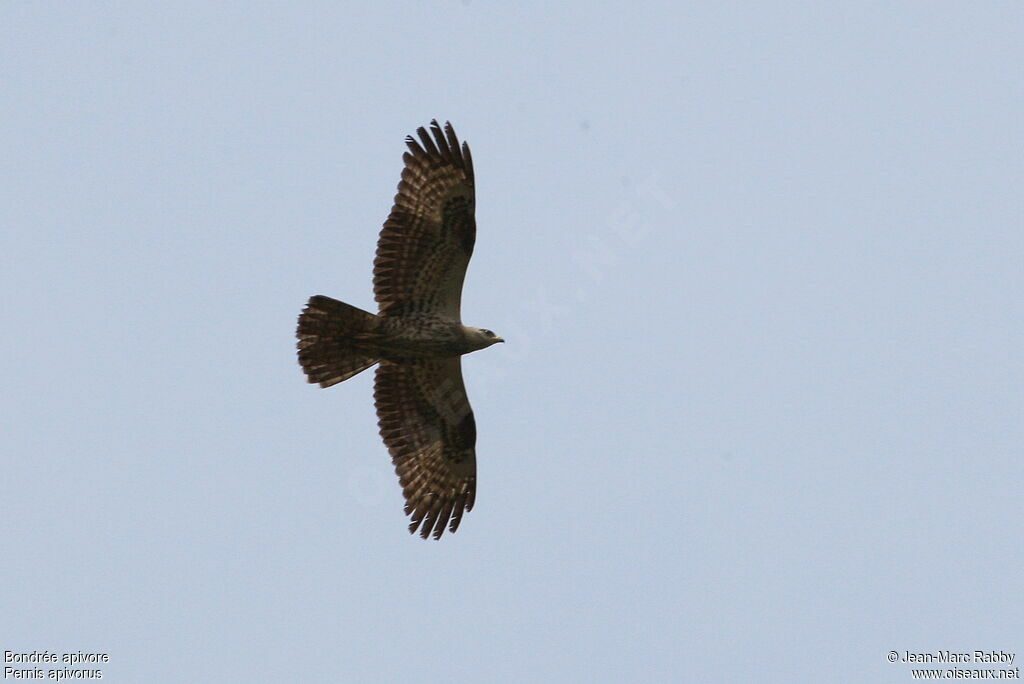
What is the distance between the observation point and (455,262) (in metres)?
17.3

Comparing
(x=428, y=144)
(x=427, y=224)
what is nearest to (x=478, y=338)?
(x=427, y=224)

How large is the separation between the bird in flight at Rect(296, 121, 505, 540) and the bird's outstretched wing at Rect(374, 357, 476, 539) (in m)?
0.01

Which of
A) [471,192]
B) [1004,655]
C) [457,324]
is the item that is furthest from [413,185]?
[1004,655]

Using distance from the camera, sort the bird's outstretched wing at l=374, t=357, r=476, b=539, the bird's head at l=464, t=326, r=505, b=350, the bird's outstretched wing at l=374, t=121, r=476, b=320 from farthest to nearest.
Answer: the bird's outstretched wing at l=374, t=357, r=476, b=539, the bird's head at l=464, t=326, r=505, b=350, the bird's outstretched wing at l=374, t=121, r=476, b=320

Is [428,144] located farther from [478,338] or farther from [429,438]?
[429,438]

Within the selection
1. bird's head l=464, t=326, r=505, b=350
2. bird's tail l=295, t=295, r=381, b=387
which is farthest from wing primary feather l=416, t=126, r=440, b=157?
bird's head l=464, t=326, r=505, b=350

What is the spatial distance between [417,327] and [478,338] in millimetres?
773

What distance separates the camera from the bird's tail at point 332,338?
17.2 metres

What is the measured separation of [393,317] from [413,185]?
1.65m

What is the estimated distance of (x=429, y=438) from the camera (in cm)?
1864

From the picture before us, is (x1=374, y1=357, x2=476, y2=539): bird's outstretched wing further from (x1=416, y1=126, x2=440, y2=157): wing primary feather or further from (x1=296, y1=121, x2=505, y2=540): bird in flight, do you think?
(x1=416, y1=126, x2=440, y2=157): wing primary feather

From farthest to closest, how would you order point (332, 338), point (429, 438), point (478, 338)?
point (429, 438)
point (478, 338)
point (332, 338)

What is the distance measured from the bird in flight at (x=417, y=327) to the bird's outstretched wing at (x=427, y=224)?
12mm

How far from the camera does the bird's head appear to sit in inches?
692
